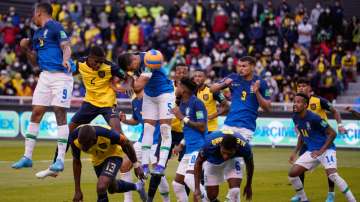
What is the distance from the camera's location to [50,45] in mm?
17781

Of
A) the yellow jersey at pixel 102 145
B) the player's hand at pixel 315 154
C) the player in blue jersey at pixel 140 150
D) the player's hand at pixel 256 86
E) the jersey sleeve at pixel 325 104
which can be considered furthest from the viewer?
the jersey sleeve at pixel 325 104

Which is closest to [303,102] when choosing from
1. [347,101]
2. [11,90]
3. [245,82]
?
[245,82]

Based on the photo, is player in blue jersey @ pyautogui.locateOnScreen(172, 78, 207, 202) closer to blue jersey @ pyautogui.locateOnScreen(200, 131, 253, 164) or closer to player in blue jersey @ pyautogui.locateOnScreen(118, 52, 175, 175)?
player in blue jersey @ pyautogui.locateOnScreen(118, 52, 175, 175)

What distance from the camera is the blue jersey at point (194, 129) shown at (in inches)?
660

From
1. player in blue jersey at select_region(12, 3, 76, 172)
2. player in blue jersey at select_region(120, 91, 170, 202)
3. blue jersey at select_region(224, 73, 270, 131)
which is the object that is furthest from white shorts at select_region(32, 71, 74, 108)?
blue jersey at select_region(224, 73, 270, 131)

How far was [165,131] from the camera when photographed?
1791 centimetres

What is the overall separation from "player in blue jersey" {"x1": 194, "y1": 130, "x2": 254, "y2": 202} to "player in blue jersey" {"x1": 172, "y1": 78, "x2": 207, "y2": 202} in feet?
2.11

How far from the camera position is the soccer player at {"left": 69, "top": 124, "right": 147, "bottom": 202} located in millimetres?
14863

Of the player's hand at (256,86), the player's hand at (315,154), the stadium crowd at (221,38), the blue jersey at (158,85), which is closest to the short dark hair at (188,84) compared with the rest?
the blue jersey at (158,85)

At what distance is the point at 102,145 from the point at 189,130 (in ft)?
7.06

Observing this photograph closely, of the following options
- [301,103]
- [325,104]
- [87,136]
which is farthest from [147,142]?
[325,104]

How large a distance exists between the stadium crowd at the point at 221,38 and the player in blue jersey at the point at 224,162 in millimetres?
20901

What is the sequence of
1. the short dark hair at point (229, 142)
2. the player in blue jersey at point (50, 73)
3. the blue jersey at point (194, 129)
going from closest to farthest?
the short dark hair at point (229, 142), the blue jersey at point (194, 129), the player in blue jersey at point (50, 73)

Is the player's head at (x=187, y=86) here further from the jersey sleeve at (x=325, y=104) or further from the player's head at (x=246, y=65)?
the jersey sleeve at (x=325, y=104)
